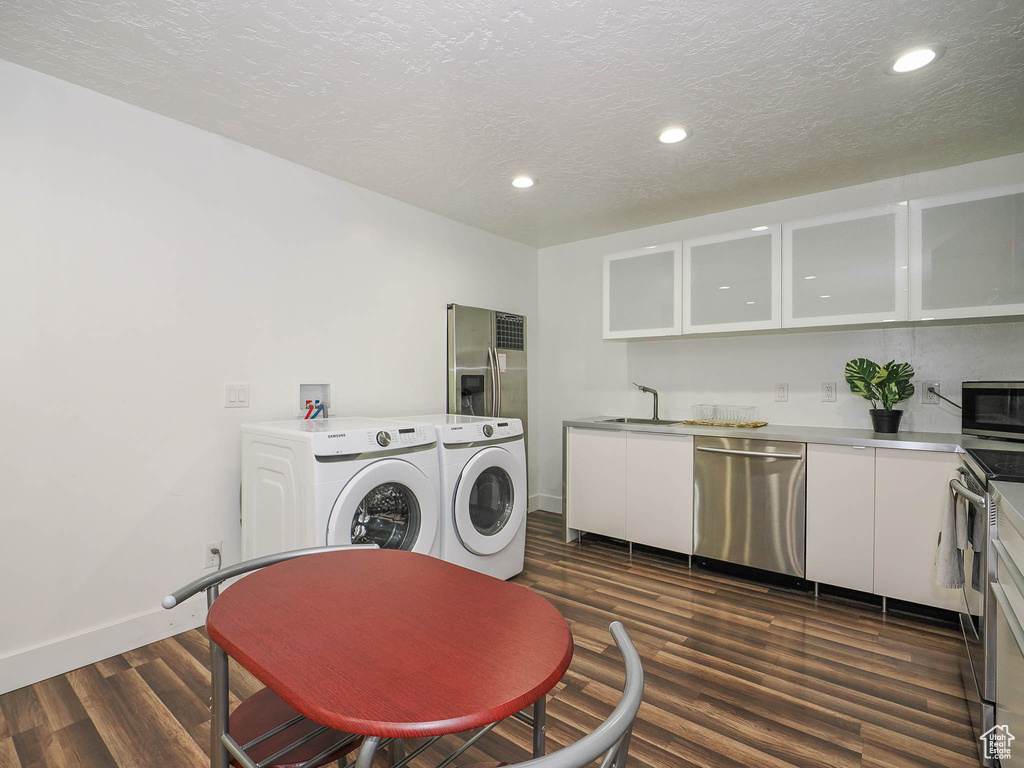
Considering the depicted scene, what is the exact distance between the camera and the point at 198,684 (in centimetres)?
201

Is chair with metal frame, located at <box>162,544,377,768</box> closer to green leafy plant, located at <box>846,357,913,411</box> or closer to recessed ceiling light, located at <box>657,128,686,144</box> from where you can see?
recessed ceiling light, located at <box>657,128,686,144</box>

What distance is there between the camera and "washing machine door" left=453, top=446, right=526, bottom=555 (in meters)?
2.71

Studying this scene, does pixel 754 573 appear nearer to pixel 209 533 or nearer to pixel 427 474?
pixel 427 474

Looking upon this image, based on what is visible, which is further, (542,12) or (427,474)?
(427,474)

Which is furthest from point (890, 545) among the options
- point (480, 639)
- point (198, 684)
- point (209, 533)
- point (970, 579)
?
point (209, 533)

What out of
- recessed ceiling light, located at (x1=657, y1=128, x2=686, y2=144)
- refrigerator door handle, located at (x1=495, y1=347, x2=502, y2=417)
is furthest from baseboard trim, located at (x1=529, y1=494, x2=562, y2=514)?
recessed ceiling light, located at (x1=657, y1=128, x2=686, y2=144)

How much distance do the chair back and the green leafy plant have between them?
286 centimetres

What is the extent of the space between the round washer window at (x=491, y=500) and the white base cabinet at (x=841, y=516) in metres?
1.68

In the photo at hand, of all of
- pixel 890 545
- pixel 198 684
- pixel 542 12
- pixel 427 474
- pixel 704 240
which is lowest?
pixel 198 684

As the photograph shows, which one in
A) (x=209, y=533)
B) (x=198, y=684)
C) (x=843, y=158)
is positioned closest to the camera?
(x=198, y=684)

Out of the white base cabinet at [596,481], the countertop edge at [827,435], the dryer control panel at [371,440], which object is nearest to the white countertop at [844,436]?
the countertop edge at [827,435]

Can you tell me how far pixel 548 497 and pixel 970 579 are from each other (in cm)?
310

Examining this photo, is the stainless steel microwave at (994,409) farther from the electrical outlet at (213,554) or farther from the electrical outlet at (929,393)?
the electrical outlet at (213,554)

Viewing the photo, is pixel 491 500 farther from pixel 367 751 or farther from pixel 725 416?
pixel 367 751
